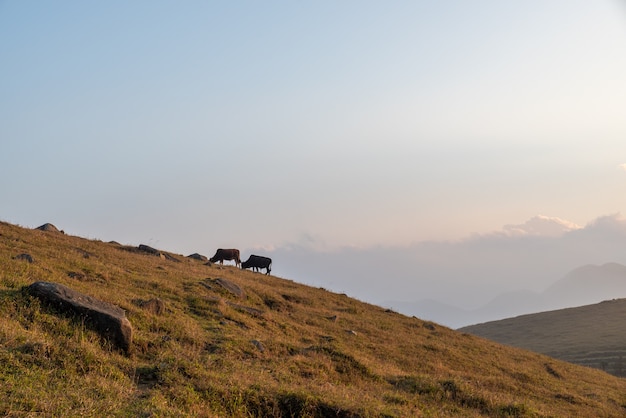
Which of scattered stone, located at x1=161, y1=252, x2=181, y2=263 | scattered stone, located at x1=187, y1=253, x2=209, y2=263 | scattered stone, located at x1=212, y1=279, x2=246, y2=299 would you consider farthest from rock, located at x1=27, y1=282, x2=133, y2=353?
scattered stone, located at x1=187, y1=253, x2=209, y2=263

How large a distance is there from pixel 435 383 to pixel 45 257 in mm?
16191

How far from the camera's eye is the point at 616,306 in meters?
66.9

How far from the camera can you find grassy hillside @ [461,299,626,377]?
43.3m

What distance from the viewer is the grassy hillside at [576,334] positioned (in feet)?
142

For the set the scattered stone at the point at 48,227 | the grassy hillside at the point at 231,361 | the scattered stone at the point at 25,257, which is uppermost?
the scattered stone at the point at 48,227

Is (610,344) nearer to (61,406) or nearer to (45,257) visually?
(45,257)

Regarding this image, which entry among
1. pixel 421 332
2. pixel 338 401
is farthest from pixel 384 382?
pixel 421 332

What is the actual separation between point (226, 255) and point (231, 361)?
112ft

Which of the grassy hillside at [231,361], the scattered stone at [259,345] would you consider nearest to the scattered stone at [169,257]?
the grassy hillside at [231,361]

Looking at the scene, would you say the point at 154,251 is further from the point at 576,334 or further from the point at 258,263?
the point at 576,334

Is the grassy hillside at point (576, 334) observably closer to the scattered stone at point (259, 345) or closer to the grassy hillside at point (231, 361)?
the grassy hillside at point (231, 361)

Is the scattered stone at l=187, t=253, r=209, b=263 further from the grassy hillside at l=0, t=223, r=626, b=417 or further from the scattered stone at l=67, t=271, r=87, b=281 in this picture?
the scattered stone at l=67, t=271, r=87, b=281

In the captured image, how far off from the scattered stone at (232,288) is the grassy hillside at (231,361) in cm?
41

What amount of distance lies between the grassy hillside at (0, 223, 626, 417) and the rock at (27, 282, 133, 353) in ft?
0.82
